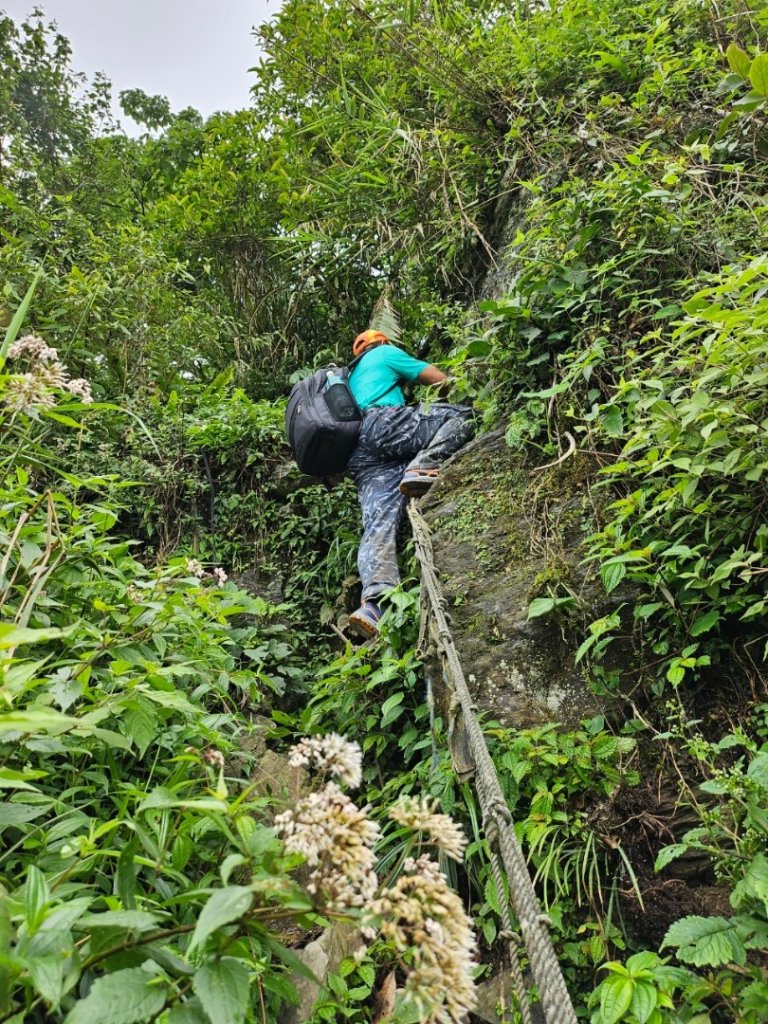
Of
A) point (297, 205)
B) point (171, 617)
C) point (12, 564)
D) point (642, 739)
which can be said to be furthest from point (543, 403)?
point (297, 205)

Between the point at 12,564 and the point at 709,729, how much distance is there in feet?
7.47

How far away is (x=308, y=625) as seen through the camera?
15.1 ft

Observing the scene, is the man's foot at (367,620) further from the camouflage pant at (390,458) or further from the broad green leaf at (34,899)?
the broad green leaf at (34,899)

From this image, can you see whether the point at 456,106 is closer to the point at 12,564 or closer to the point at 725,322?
the point at 725,322

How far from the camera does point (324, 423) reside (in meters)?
4.28

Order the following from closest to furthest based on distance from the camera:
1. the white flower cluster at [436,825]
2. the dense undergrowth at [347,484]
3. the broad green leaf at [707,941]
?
the white flower cluster at [436,825] → the dense undergrowth at [347,484] → the broad green leaf at [707,941]

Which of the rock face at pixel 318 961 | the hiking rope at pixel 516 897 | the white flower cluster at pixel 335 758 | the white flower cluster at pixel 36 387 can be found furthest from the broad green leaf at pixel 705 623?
the white flower cluster at pixel 36 387

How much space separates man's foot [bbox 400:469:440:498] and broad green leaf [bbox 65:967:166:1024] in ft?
10.3

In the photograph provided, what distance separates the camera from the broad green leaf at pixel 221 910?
0.70 m

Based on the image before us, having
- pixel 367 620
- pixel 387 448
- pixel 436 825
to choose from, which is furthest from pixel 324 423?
pixel 436 825

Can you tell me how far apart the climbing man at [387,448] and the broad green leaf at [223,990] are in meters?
2.77

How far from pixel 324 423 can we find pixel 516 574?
1.90 m

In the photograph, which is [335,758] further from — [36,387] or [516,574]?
[516,574]

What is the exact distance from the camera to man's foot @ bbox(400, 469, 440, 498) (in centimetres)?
383
